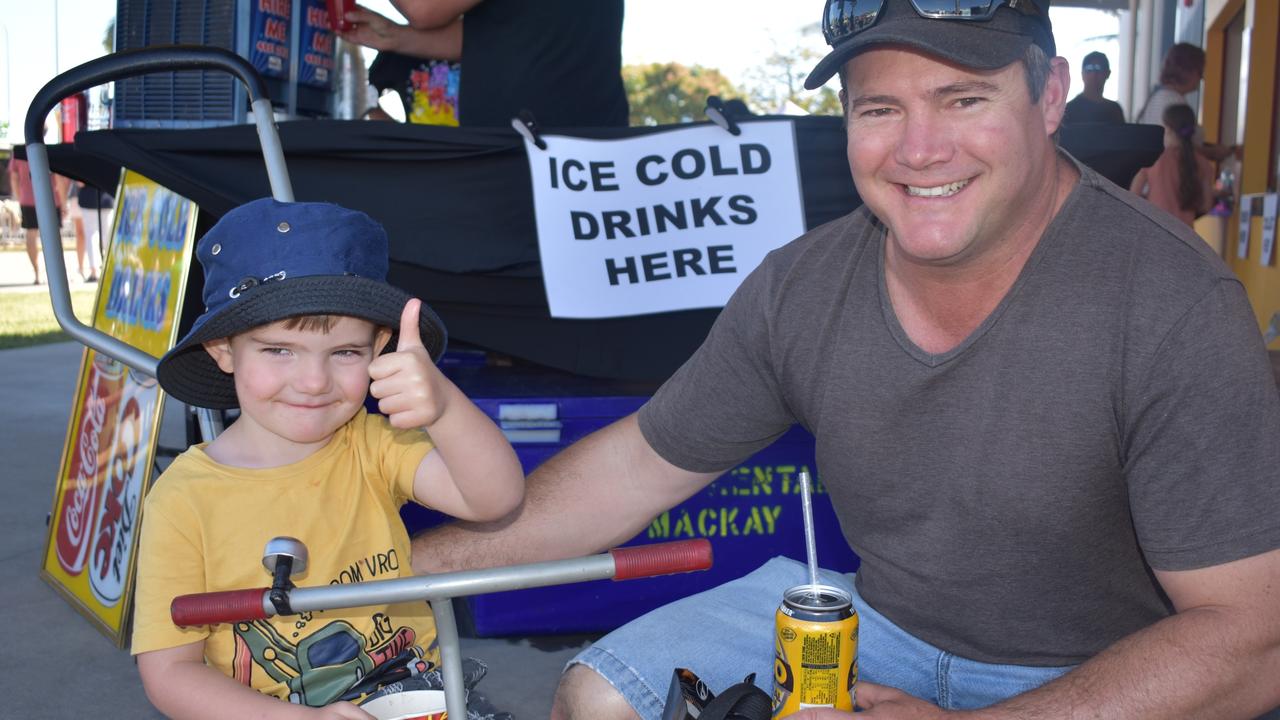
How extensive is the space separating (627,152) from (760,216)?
39 cm

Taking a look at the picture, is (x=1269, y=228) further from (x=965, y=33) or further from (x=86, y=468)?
(x=86, y=468)

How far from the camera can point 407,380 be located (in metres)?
1.69

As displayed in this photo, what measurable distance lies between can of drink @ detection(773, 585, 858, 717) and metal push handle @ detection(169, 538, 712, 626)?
0.31m

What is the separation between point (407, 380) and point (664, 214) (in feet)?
5.30

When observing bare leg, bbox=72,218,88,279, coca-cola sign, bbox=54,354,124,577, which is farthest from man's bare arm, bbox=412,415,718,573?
bare leg, bbox=72,218,88,279

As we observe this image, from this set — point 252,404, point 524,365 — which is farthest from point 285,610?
point 524,365

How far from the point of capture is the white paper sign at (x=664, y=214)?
10.3 feet

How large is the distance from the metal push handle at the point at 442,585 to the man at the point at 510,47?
214 centimetres

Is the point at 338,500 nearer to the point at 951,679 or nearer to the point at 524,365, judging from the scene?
the point at 951,679

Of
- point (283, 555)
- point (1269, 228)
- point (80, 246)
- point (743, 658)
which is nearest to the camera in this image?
point (283, 555)

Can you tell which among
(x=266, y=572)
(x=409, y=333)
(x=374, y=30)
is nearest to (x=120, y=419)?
(x=374, y=30)

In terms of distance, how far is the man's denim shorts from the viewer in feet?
6.64

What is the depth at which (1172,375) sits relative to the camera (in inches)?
67.3

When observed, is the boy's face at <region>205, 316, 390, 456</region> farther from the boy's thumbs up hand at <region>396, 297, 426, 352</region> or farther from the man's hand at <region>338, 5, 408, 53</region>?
the man's hand at <region>338, 5, 408, 53</region>
